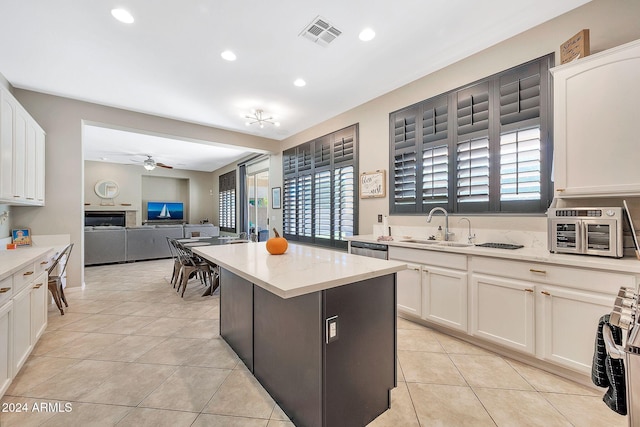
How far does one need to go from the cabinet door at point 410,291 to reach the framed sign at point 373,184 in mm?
1307

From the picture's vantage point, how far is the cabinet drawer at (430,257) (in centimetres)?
243

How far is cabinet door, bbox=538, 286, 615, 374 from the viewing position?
1.74 metres

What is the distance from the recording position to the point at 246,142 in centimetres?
580

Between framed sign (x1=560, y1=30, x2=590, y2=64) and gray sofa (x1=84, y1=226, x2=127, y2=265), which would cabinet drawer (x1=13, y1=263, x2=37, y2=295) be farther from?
gray sofa (x1=84, y1=226, x2=127, y2=265)

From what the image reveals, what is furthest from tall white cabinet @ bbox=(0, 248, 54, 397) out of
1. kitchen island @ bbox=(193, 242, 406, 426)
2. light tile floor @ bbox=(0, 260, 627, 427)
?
kitchen island @ bbox=(193, 242, 406, 426)

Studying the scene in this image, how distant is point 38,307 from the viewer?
2.43 meters

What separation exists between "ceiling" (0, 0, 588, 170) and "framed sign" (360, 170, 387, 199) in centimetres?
120

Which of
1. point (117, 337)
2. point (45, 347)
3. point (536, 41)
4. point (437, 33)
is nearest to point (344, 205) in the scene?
point (437, 33)

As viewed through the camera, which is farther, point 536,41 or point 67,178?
point 67,178

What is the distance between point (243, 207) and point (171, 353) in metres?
6.08

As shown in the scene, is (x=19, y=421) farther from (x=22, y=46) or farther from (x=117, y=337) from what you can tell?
(x=22, y=46)

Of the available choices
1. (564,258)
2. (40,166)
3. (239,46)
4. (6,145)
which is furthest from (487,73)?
(40,166)

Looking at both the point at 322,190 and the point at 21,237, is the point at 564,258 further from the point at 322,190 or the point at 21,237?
the point at 21,237

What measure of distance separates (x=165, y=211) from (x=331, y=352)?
33.2 ft
